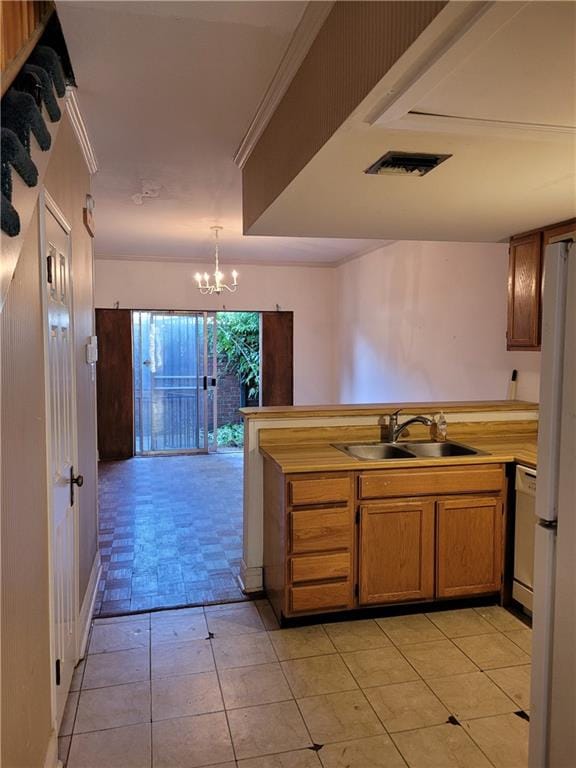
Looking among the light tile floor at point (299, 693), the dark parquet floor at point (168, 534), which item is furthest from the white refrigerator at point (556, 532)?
the dark parquet floor at point (168, 534)

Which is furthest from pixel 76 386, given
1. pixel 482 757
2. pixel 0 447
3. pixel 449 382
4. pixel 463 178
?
pixel 449 382

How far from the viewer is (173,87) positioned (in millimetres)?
2344

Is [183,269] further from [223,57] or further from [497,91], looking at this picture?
[497,91]

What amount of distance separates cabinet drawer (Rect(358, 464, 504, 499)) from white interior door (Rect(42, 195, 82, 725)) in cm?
141

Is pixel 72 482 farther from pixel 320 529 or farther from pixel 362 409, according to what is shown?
pixel 362 409

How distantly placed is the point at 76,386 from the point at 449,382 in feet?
10.2

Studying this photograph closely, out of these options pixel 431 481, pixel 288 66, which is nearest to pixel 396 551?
pixel 431 481

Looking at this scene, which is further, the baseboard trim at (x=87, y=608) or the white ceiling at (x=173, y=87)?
the baseboard trim at (x=87, y=608)

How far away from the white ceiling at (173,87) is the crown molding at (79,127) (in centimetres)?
3

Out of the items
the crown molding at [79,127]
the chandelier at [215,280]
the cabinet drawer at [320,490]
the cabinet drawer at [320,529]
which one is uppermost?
the crown molding at [79,127]

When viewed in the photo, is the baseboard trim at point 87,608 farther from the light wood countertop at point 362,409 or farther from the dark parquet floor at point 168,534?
the light wood countertop at point 362,409

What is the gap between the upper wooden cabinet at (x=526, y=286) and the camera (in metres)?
3.33

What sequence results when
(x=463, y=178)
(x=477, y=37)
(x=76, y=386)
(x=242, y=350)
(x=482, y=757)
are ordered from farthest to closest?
(x=242, y=350) < (x=76, y=386) < (x=463, y=178) < (x=482, y=757) < (x=477, y=37)

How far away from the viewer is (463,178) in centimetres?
240
